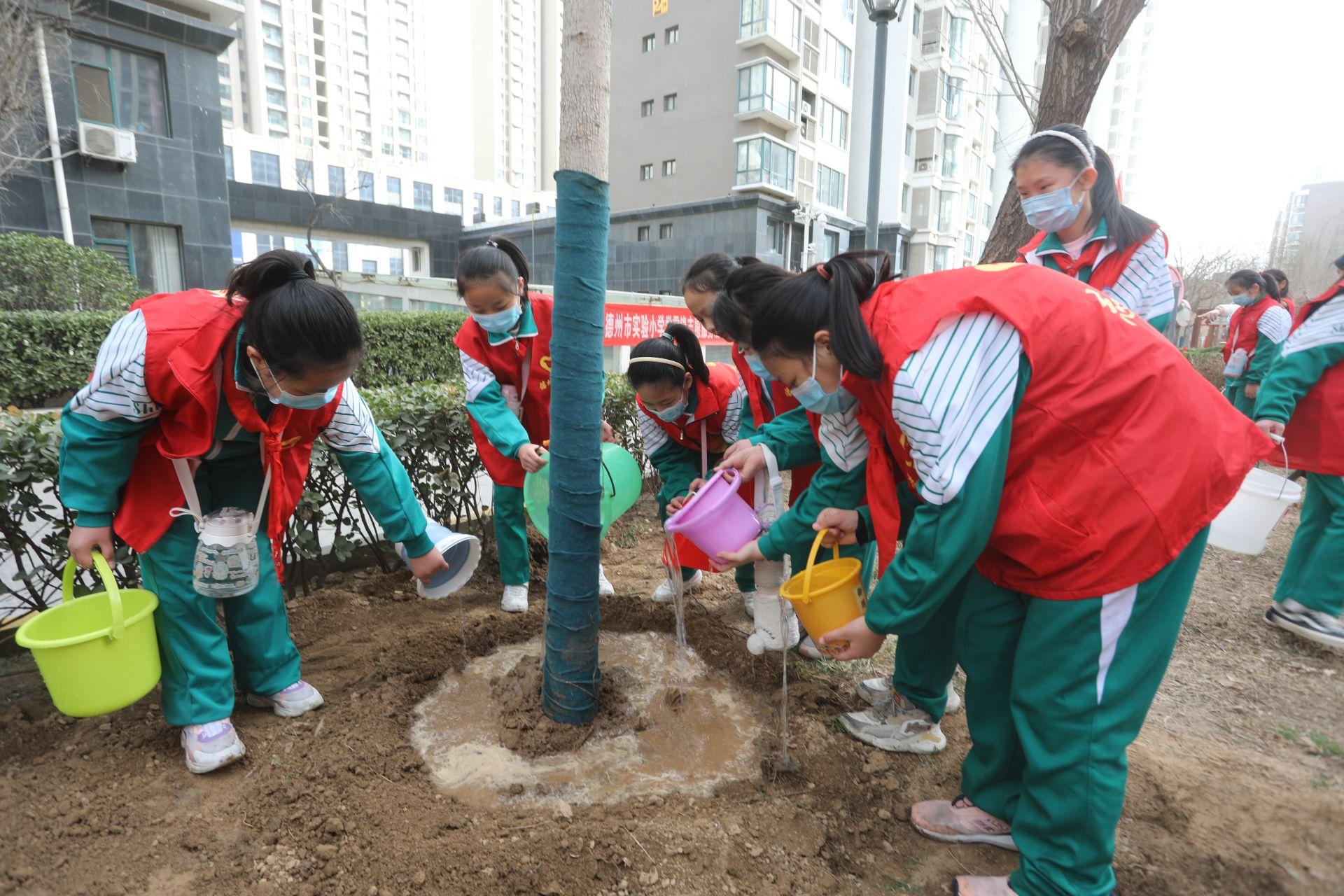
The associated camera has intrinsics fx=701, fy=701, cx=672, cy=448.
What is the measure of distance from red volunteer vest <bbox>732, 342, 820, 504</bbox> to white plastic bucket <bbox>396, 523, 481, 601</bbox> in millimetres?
1308

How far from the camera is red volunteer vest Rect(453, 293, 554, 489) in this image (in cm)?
321

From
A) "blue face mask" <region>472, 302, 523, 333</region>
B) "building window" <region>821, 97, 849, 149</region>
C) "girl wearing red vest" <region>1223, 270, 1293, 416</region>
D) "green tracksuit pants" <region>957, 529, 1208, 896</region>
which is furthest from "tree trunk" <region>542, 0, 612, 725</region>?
"building window" <region>821, 97, 849, 149</region>

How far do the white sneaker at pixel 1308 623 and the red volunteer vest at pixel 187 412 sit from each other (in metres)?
4.43

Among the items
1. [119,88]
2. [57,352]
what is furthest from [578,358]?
[119,88]

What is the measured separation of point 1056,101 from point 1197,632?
327 centimetres

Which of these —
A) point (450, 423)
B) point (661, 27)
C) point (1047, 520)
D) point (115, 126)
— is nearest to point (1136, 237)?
point (1047, 520)

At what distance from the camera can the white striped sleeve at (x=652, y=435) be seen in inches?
136

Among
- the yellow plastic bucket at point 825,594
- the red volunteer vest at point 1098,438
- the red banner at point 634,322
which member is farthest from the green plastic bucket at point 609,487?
the red banner at point 634,322

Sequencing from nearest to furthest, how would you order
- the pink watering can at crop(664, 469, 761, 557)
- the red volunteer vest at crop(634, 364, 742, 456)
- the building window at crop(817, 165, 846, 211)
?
the pink watering can at crop(664, 469, 761, 557), the red volunteer vest at crop(634, 364, 742, 456), the building window at crop(817, 165, 846, 211)

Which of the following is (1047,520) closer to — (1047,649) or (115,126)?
(1047,649)

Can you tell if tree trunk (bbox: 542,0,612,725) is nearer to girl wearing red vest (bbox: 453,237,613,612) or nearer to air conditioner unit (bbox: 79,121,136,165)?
girl wearing red vest (bbox: 453,237,613,612)

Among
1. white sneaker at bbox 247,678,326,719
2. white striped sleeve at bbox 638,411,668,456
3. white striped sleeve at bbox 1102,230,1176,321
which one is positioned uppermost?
white striped sleeve at bbox 1102,230,1176,321

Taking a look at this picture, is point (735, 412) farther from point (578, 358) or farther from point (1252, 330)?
point (1252, 330)

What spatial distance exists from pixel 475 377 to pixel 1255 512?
3542 millimetres
